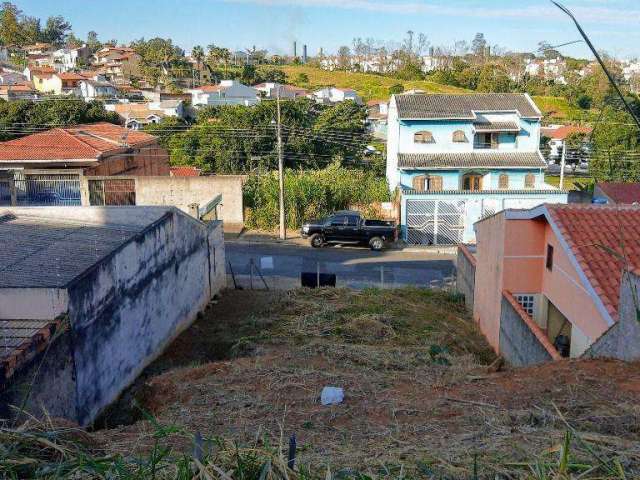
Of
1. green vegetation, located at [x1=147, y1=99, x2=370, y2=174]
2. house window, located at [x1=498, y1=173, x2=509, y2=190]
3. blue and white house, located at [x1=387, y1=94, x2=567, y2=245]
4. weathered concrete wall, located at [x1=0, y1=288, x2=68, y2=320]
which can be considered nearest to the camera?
weathered concrete wall, located at [x1=0, y1=288, x2=68, y2=320]

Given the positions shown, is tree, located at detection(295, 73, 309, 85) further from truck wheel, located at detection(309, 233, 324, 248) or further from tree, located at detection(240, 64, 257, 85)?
truck wheel, located at detection(309, 233, 324, 248)

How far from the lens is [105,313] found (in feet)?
37.6

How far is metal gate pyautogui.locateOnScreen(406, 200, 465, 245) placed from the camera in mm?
28500

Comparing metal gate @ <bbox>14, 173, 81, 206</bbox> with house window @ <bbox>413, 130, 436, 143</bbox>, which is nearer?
metal gate @ <bbox>14, 173, 81, 206</bbox>

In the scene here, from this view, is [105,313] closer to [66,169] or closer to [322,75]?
[66,169]

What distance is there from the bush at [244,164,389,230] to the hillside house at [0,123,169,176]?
5.84m

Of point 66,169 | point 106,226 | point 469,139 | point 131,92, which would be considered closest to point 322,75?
point 131,92

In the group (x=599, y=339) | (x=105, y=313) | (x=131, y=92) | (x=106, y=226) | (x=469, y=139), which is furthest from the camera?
(x=131, y=92)

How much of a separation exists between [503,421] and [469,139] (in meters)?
29.4

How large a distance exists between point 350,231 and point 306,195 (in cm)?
474

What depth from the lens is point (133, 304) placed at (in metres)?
12.9

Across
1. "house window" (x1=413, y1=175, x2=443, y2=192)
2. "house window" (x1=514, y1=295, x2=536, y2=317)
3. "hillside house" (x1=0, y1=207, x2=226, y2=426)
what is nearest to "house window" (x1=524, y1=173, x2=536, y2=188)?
"house window" (x1=413, y1=175, x2=443, y2=192)

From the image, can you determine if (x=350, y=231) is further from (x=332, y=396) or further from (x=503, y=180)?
(x=332, y=396)

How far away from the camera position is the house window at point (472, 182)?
3312cm
